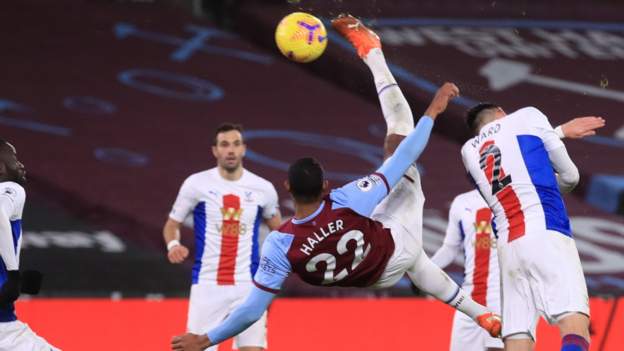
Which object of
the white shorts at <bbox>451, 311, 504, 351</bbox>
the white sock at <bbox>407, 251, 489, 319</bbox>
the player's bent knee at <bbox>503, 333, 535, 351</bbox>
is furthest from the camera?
the white shorts at <bbox>451, 311, 504, 351</bbox>

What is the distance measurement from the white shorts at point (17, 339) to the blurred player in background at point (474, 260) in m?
2.94

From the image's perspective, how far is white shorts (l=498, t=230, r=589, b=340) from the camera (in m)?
6.50

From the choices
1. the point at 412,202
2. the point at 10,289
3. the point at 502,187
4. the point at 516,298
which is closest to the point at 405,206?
the point at 412,202

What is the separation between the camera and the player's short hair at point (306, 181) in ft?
21.3

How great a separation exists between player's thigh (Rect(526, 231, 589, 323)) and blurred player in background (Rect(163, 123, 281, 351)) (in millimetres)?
2494

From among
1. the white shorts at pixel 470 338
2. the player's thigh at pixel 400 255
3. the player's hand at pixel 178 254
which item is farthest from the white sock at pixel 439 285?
the player's hand at pixel 178 254

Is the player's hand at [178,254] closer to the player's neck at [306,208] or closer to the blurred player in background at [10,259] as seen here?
the blurred player in background at [10,259]

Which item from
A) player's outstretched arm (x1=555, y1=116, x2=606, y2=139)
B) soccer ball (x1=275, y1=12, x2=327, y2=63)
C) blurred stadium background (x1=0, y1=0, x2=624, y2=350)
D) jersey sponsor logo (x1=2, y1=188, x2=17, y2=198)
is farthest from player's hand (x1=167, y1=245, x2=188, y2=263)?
player's outstretched arm (x1=555, y1=116, x2=606, y2=139)

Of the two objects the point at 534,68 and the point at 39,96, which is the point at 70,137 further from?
the point at 534,68

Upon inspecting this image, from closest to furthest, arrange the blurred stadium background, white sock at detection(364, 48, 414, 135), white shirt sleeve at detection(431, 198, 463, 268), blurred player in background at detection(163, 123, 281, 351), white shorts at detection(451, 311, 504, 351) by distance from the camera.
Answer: white sock at detection(364, 48, 414, 135)
white shorts at detection(451, 311, 504, 351)
blurred player in background at detection(163, 123, 281, 351)
white shirt sleeve at detection(431, 198, 463, 268)
the blurred stadium background

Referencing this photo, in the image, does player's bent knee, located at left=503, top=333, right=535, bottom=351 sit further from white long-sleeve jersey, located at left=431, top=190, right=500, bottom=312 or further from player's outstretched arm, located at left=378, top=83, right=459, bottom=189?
white long-sleeve jersey, located at left=431, top=190, right=500, bottom=312

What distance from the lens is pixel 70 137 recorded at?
14391mm

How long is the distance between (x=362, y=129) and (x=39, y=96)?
12.5ft

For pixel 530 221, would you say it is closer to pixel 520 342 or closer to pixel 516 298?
pixel 516 298
